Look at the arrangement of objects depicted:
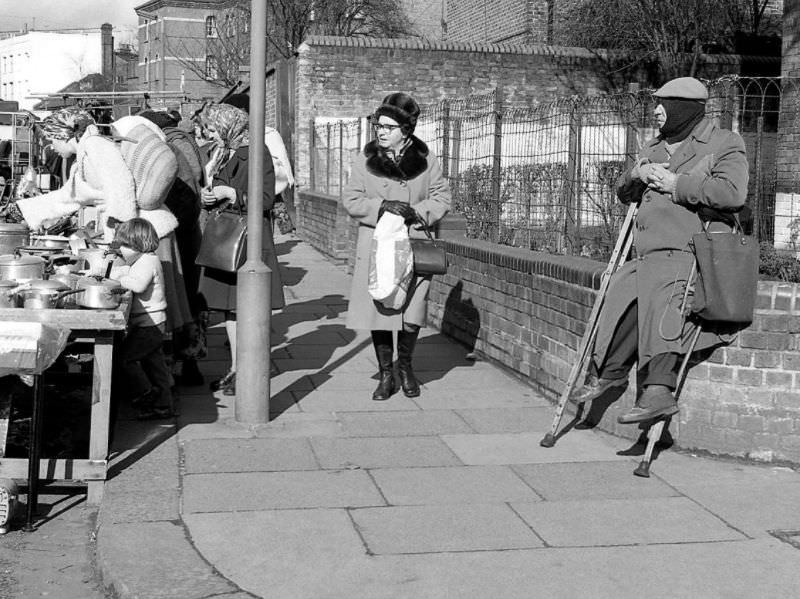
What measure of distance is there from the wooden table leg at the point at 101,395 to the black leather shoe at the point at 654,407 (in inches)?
97.6

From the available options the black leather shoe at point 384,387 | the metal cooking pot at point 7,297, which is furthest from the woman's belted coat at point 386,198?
the metal cooking pot at point 7,297

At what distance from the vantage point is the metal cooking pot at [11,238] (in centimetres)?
819

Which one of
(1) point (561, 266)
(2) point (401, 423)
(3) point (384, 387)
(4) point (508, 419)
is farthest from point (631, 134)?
(2) point (401, 423)

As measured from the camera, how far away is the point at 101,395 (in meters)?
5.56

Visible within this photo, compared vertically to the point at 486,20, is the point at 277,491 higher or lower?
lower

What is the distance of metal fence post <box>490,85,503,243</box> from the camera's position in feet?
32.6

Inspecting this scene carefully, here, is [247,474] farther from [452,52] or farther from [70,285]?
[452,52]

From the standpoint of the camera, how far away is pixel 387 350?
305 inches

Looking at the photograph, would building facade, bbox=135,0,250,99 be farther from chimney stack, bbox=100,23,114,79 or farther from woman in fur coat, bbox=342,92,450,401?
woman in fur coat, bbox=342,92,450,401

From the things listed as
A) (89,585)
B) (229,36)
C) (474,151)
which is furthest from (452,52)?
(229,36)

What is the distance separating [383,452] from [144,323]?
5.02 feet

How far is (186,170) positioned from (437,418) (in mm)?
2829

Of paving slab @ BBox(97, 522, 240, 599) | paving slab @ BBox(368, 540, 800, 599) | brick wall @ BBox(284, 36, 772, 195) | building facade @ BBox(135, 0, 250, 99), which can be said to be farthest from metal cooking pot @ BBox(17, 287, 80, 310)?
building facade @ BBox(135, 0, 250, 99)

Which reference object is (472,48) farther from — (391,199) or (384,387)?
(384,387)
